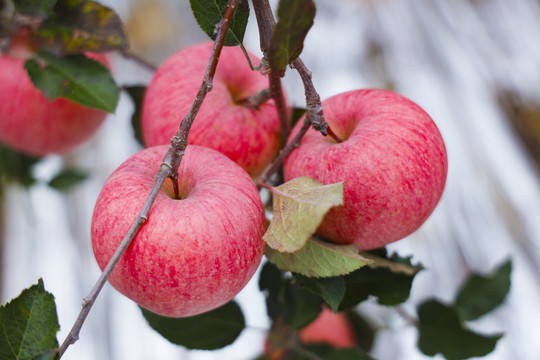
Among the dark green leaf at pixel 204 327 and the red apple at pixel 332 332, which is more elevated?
the dark green leaf at pixel 204 327

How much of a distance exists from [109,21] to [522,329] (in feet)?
3.00

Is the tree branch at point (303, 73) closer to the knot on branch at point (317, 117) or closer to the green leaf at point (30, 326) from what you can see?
the knot on branch at point (317, 117)

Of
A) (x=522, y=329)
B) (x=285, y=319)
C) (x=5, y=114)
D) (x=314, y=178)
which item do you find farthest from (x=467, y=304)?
(x=5, y=114)

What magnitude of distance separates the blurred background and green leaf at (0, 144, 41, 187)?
11.2 inches

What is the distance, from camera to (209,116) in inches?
16.2

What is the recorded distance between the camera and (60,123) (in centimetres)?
56

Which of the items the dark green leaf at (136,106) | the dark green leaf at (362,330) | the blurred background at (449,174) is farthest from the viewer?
the blurred background at (449,174)

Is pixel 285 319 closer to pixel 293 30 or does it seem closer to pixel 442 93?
pixel 293 30

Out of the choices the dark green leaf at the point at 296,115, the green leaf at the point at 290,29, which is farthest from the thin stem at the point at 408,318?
the green leaf at the point at 290,29

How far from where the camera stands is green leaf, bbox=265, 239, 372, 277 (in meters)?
0.36

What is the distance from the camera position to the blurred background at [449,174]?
3.36 ft

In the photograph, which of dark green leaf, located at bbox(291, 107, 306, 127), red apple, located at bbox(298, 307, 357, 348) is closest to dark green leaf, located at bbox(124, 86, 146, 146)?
dark green leaf, located at bbox(291, 107, 306, 127)

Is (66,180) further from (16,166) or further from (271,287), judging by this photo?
(271,287)

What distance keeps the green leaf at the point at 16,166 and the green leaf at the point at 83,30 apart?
11.1 inches
